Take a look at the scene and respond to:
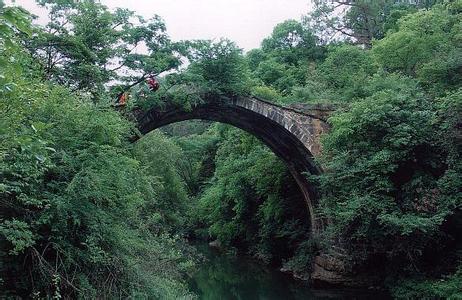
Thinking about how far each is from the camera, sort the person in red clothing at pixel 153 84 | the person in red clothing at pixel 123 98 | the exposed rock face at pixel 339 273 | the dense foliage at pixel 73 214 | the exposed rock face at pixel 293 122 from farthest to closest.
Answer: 1. the exposed rock face at pixel 293 122
2. the exposed rock face at pixel 339 273
3. the person in red clothing at pixel 153 84
4. the person in red clothing at pixel 123 98
5. the dense foliage at pixel 73 214

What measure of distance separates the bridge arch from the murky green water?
101 inches

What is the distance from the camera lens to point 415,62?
48.5ft

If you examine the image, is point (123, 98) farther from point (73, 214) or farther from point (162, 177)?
point (73, 214)

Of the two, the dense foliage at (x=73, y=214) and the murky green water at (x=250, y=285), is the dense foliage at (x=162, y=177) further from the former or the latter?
the murky green water at (x=250, y=285)

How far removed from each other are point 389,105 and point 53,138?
817cm

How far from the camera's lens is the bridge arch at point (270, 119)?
47.3 feet

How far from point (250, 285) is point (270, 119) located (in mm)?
6071

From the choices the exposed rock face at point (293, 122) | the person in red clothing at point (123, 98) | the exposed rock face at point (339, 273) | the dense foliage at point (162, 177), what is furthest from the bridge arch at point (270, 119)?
the person in red clothing at point (123, 98)

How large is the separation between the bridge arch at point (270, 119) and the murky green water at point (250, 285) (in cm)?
256

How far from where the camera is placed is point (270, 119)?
49.4 ft

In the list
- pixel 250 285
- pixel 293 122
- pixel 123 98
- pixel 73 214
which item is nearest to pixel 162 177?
pixel 123 98

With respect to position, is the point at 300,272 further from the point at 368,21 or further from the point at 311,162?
the point at 368,21

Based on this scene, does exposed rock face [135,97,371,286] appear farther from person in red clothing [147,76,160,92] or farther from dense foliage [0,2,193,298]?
dense foliage [0,2,193,298]

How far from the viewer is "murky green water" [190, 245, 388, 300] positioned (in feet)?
44.6
